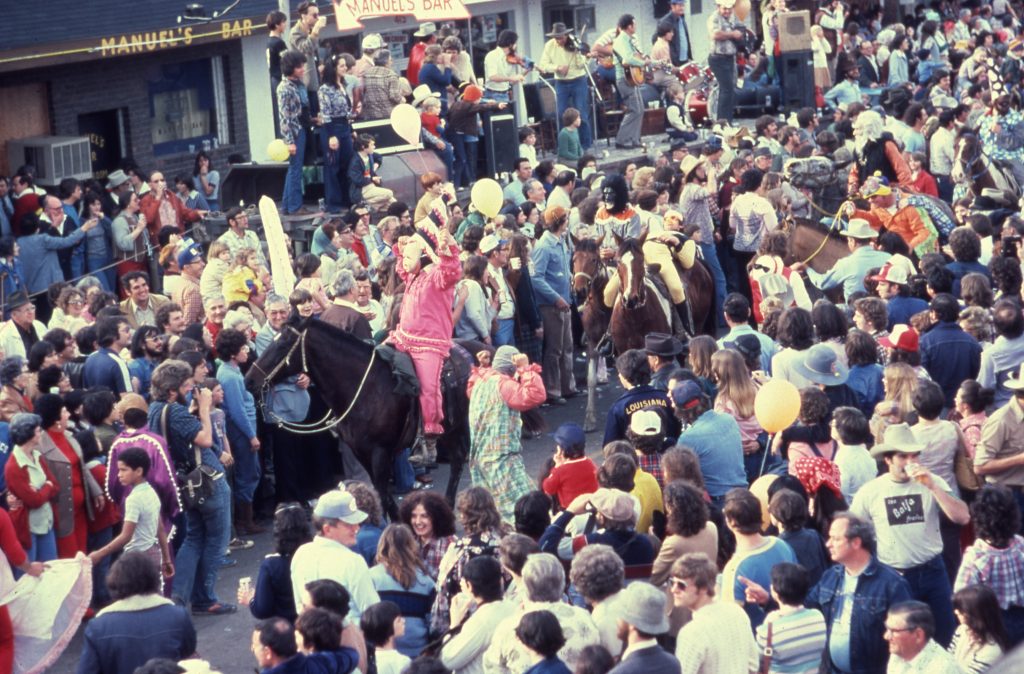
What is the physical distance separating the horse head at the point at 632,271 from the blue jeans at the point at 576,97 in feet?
28.0

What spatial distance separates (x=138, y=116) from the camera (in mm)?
21531

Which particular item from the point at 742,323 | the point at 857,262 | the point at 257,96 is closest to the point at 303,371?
the point at 742,323

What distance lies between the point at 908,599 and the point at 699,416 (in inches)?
101

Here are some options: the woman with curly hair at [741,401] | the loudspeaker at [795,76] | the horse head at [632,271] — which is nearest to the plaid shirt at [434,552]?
the woman with curly hair at [741,401]

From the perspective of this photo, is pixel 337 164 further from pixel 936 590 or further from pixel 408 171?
pixel 936 590

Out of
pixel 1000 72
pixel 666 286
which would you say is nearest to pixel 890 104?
pixel 1000 72

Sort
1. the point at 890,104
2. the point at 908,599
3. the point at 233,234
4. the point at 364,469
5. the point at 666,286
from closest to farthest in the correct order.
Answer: the point at 908,599 → the point at 364,469 → the point at 666,286 → the point at 233,234 → the point at 890,104

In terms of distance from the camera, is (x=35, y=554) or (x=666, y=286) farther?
(x=666, y=286)

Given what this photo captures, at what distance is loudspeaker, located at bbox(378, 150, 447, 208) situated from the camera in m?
19.2

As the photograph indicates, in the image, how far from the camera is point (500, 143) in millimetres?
20672

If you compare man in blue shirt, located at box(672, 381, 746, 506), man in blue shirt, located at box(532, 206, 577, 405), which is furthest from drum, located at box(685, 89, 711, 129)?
man in blue shirt, located at box(672, 381, 746, 506)

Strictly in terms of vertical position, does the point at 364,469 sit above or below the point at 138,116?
below

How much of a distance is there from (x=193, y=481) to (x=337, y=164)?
7625 millimetres

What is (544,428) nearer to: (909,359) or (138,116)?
(909,359)
